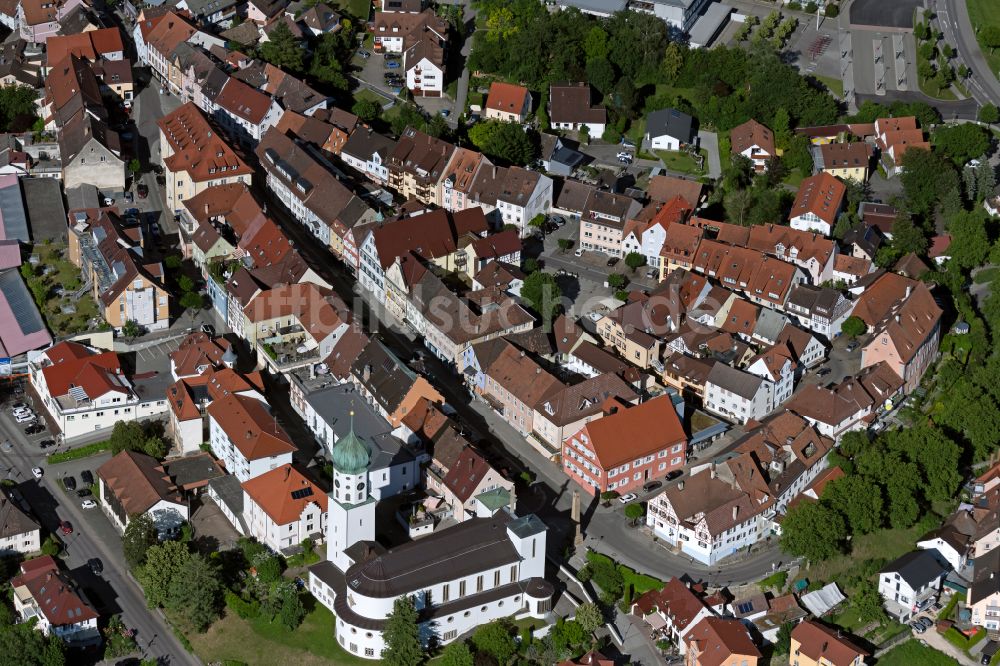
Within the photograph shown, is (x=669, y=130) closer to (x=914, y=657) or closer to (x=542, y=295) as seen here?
(x=542, y=295)

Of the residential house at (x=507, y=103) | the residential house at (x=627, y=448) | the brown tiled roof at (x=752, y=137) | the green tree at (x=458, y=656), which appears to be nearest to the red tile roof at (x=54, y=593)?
the green tree at (x=458, y=656)

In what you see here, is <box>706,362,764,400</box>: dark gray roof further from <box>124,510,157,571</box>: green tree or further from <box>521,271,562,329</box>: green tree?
<box>124,510,157,571</box>: green tree

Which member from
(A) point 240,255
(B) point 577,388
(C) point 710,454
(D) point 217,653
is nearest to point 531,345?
(B) point 577,388

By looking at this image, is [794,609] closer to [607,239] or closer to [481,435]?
[481,435]

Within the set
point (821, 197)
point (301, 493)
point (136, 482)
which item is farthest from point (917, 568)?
point (136, 482)

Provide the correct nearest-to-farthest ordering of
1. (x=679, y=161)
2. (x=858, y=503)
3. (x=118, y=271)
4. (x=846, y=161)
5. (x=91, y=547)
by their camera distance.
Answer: (x=91, y=547), (x=858, y=503), (x=118, y=271), (x=846, y=161), (x=679, y=161)

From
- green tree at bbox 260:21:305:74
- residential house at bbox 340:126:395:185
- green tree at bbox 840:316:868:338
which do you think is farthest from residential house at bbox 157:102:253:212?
green tree at bbox 840:316:868:338
